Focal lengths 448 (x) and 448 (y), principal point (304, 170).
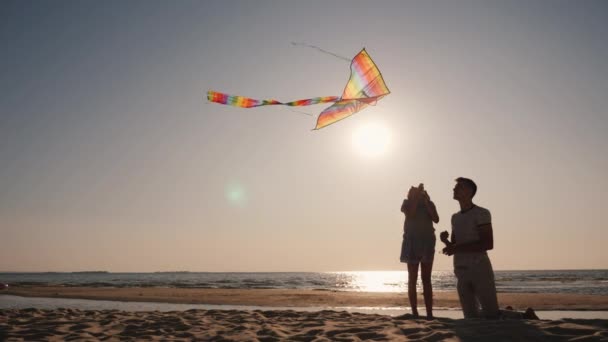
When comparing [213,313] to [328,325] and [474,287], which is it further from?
[474,287]

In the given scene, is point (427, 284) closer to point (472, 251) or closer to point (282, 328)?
point (472, 251)

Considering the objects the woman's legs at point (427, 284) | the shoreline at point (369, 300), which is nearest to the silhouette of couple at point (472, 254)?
the woman's legs at point (427, 284)

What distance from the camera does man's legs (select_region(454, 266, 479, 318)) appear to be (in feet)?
16.8

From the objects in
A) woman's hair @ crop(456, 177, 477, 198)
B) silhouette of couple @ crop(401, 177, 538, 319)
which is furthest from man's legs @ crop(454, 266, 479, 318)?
woman's hair @ crop(456, 177, 477, 198)

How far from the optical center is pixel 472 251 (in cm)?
Result: 498

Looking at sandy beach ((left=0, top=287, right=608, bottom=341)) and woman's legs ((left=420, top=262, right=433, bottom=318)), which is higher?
woman's legs ((left=420, top=262, right=433, bottom=318))

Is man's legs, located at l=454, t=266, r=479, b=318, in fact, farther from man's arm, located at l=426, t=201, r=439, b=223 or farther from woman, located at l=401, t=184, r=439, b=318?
man's arm, located at l=426, t=201, r=439, b=223

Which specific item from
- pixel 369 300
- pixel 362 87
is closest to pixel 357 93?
pixel 362 87

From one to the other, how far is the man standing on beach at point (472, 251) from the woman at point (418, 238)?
110cm

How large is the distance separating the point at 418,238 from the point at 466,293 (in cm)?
129

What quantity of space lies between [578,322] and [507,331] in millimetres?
1111

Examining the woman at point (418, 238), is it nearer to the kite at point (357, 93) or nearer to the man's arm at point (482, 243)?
the man's arm at point (482, 243)

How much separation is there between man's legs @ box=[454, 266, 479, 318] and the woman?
41.3 inches

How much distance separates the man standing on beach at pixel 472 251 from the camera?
16.3 ft
